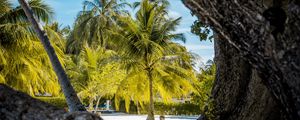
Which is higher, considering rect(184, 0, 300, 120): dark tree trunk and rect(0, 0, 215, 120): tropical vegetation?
rect(0, 0, 215, 120): tropical vegetation

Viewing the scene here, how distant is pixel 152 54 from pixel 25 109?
62.3 feet

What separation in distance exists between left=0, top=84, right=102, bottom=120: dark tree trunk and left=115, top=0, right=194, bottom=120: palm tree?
18.3 meters

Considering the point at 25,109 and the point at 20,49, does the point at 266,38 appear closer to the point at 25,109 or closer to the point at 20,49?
the point at 25,109

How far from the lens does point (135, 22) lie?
22766 millimetres

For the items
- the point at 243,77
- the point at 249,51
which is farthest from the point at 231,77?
the point at 249,51

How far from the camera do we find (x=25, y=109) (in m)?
2.50

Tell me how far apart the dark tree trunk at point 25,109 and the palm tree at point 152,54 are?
1830cm

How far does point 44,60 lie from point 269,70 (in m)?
→ 17.9

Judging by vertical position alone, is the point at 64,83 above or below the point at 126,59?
below

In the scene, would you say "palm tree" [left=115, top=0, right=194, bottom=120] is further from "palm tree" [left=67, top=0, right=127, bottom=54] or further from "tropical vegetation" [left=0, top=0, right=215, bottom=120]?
"palm tree" [left=67, top=0, right=127, bottom=54]

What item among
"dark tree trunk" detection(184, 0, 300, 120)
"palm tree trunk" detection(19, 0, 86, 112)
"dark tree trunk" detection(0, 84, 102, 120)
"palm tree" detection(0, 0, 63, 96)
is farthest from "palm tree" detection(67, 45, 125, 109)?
"dark tree trunk" detection(184, 0, 300, 120)

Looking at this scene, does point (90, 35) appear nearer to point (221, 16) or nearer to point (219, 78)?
point (219, 78)

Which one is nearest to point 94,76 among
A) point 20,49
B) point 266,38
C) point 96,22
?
point 96,22

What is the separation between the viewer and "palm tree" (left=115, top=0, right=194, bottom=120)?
2134 centimetres
